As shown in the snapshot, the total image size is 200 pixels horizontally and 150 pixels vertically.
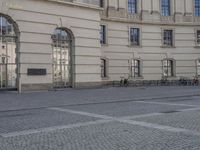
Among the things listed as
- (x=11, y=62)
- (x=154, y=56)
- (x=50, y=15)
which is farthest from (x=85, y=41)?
(x=154, y=56)

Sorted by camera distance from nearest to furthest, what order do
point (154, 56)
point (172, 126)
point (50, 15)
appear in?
1. point (172, 126)
2. point (50, 15)
3. point (154, 56)

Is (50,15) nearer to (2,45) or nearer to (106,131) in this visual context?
(2,45)

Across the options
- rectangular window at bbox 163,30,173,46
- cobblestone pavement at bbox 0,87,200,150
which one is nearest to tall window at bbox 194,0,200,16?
rectangular window at bbox 163,30,173,46

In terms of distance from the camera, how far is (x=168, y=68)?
43.8 meters

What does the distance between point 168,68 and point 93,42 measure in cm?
1490

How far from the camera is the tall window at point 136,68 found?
41.3 m

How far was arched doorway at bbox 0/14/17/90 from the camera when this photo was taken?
88.0ft

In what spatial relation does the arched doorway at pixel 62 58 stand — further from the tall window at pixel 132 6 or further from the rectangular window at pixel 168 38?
the rectangular window at pixel 168 38

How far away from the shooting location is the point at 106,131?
32.7 ft

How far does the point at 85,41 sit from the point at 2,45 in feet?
26.3

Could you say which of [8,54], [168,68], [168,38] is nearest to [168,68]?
[168,68]

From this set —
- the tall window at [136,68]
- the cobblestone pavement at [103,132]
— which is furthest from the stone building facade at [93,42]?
the cobblestone pavement at [103,132]

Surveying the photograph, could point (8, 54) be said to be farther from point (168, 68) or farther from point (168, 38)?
point (168, 38)

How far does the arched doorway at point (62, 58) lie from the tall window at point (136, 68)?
12.1 m
